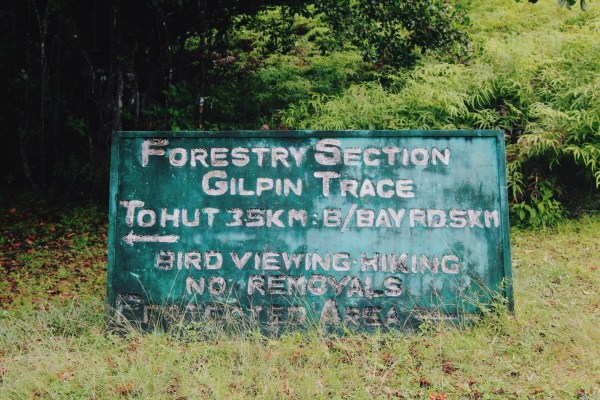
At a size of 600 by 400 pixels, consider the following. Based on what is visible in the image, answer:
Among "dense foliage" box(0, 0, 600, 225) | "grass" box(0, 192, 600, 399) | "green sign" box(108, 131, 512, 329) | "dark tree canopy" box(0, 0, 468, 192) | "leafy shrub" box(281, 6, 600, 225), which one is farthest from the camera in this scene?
"dark tree canopy" box(0, 0, 468, 192)

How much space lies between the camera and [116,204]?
3941mm

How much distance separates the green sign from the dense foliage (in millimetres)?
2625

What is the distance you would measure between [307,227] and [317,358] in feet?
3.00

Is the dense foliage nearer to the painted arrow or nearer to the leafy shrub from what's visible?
the leafy shrub

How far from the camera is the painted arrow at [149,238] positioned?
3920 millimetres

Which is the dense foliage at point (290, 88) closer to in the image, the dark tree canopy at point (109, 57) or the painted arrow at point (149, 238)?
the dark tree canopy at point (109, 57)

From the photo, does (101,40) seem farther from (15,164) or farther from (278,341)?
(278,341)

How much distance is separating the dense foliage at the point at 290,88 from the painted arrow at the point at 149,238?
3.51 metres

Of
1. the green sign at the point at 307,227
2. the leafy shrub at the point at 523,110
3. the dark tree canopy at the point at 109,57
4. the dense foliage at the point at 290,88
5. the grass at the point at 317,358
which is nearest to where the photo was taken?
the grass at the point at 317,358

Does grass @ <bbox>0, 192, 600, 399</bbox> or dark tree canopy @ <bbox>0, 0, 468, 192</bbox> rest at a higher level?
dark tree canopy @ <bbox>0, 0, 468, 192</bbox>

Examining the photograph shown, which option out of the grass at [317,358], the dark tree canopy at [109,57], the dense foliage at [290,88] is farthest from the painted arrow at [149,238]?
the dark tree canopy at [109,57]

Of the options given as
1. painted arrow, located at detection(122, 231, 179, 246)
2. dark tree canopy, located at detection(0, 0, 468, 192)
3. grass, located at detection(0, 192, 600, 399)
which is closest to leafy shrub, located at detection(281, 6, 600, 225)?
dark tree canopy, located at detection(0, 0, 468, 192)

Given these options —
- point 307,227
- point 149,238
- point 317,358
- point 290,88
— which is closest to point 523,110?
point 290,88

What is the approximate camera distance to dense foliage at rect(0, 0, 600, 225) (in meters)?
6.45
